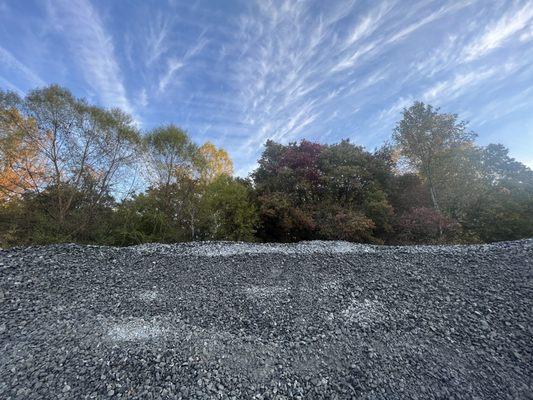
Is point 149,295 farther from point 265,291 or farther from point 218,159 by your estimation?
point 218,159

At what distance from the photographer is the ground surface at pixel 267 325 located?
2.57m

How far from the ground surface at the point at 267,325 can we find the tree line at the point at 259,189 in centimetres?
428

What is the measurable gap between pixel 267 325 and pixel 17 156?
1092 cm

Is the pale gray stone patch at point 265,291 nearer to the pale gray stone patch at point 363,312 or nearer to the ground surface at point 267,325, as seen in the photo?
the ground surface at point 267,325

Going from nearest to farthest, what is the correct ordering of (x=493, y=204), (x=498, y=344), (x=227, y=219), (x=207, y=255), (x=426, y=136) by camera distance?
(x=498, y=344) → (x=207, y=255) → (x=227, y=219) → (x=493, y=204) → (x=426, y=136)

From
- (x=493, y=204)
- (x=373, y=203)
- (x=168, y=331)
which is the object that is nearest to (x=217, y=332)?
(x=168, y=331)

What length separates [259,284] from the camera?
4.70 m

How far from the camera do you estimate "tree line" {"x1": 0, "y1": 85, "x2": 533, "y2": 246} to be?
349 inches

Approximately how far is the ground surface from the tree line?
14.0 ft

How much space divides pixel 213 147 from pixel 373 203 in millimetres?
12280

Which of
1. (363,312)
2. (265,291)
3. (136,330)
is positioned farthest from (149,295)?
(363,312)

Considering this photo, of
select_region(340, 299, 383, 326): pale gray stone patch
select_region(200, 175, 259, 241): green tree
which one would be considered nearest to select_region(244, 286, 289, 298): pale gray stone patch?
select_region(340, 299, 383, 326): pale gray stone patch

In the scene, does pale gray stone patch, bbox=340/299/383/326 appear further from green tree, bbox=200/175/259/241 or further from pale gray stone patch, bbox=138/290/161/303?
green tree, bbox=200/175/259/241

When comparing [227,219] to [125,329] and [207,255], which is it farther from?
[125,329]
